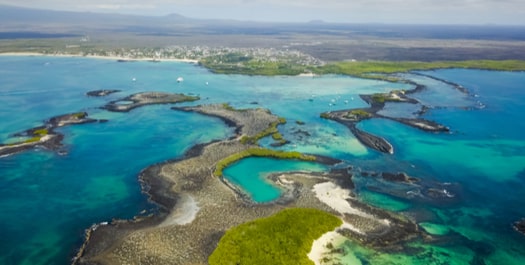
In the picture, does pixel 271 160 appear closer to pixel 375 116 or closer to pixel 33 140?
pixel 375 116

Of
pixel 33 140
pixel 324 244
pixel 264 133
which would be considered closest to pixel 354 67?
pixel 264 133

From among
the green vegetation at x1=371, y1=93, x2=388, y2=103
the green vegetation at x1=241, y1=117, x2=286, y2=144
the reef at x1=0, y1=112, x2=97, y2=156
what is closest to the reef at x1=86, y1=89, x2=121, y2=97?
the reef at x1=0, y1=112, x2=97, y2=156

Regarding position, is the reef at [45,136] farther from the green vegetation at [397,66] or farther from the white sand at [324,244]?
the green vegetation at [397,66]

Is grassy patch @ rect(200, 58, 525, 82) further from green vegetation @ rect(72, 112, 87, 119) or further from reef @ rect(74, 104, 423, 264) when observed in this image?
reef @ rect(74, 104, 423, 264)

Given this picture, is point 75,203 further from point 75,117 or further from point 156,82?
point 156,82

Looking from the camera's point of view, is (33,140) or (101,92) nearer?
(33,140)

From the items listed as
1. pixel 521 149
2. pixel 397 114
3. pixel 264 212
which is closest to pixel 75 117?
pixel 264 212

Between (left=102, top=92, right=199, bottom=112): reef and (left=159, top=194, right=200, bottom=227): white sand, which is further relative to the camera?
(left=102, top=92, right=199, bottom=112): reef
